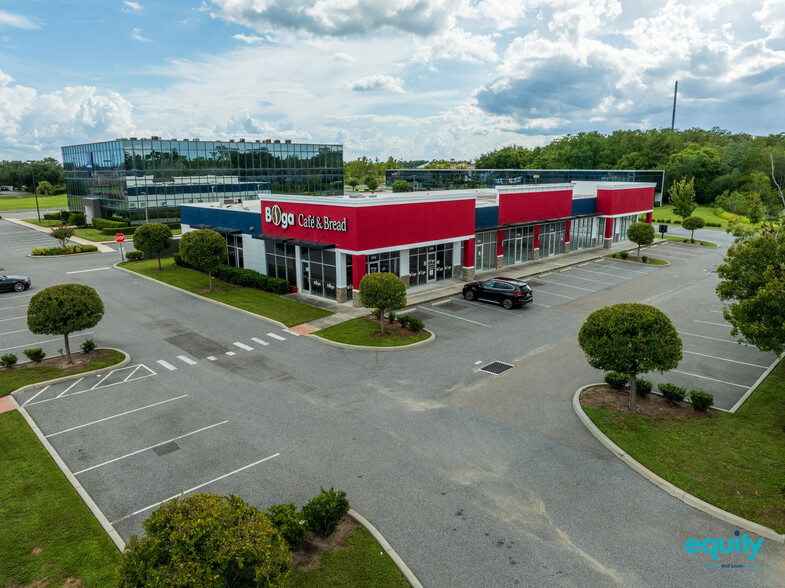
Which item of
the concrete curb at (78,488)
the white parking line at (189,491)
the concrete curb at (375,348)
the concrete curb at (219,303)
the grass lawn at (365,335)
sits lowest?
the white parking line at (189,491)

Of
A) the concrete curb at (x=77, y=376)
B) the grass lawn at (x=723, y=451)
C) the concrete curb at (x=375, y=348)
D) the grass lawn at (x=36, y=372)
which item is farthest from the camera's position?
the concrete curb at (x=375, y=348)

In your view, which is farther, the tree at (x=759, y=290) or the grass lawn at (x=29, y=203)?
the grass lawn at (x=29, y=203)

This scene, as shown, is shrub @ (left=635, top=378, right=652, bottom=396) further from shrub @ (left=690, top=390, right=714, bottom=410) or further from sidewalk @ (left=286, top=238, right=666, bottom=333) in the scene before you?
sidewalk @ (left=286, top=238, right=666, bottom=333)

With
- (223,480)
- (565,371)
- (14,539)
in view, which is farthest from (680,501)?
(14,539)

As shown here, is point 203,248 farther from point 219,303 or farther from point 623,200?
point 623,200

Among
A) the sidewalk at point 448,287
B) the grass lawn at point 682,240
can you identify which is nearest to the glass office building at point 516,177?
the grass lawn at point 682,240

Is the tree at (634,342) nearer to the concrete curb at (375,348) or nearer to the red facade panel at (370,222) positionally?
the concrete curb at (375,348)
